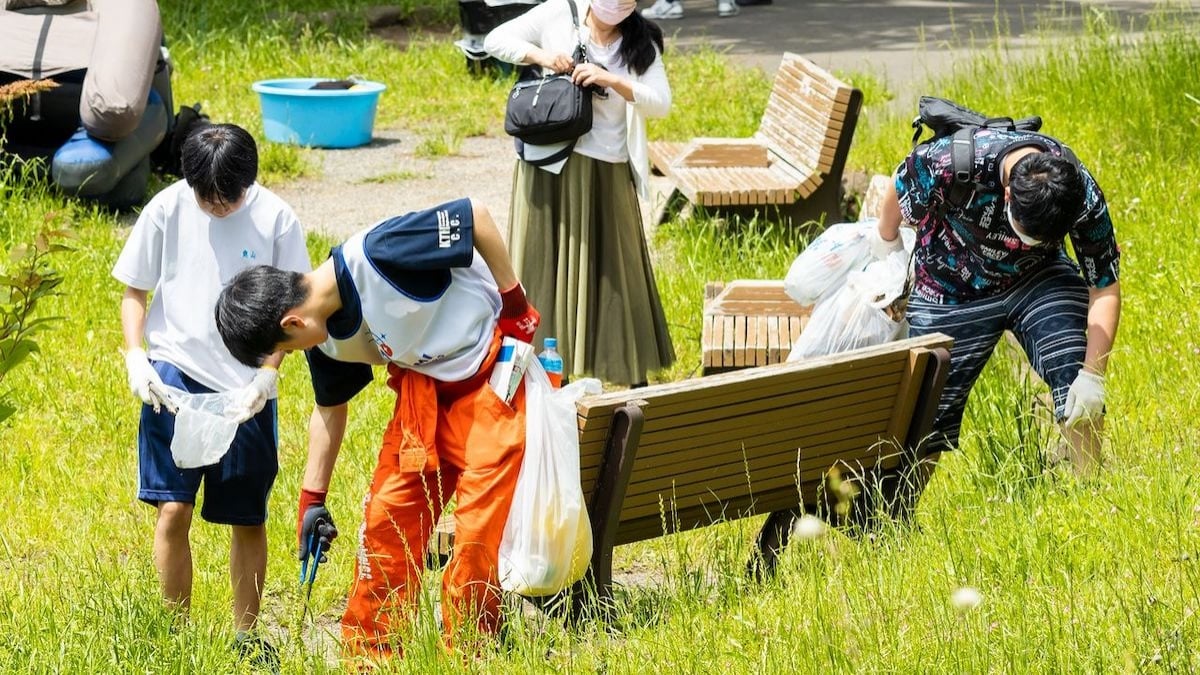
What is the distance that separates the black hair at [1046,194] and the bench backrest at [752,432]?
15.5 inches

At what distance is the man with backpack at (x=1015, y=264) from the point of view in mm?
3998

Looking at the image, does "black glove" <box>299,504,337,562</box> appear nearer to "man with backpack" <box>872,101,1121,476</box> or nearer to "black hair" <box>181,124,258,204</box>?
"black hair" <box>181,124,258,204</box>

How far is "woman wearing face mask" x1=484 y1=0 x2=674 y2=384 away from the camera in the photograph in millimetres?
5426

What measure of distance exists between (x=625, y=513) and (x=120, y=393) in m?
2.87

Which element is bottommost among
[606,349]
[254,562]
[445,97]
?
[445,97]

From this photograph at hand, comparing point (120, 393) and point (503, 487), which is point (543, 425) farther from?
point (120, 393)

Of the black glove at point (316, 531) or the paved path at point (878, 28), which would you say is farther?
the paved path at point (878, 28)

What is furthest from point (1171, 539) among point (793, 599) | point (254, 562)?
point (254, 562)

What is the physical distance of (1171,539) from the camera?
11.7ft

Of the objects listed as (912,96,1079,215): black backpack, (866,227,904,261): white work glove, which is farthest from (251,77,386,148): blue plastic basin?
(912,96,1079,215): black backpack

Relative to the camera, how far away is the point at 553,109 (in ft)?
17.5

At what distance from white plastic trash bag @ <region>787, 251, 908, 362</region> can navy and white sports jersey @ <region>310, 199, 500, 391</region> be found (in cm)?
156

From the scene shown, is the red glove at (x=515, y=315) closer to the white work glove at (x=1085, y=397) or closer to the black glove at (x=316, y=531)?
the black glove at (x=316, y=531)

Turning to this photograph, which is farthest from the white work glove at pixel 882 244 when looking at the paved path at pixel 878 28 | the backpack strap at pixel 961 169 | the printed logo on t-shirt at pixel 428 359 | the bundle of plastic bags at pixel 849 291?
the paved path at pixel 878 28
